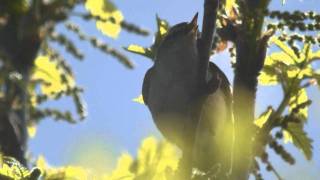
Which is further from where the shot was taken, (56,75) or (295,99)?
(295,99)

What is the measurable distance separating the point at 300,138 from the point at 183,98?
138cm

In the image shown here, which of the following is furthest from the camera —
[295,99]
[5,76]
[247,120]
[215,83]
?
[295,99]

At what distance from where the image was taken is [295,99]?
15.7 ft

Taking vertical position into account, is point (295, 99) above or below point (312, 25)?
below

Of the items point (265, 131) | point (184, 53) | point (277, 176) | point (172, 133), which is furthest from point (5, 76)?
point (277, 176)

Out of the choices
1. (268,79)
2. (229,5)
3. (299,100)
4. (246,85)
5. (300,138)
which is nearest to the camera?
(246,85)

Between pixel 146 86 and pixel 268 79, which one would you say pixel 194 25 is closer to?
pixel 146 86

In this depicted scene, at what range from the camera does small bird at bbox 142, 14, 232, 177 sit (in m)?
3.80

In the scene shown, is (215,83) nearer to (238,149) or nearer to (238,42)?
(238,149)

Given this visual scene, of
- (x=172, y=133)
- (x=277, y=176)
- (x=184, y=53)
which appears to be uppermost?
(x=184, y=53)

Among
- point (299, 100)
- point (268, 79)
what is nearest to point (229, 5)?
point (268, 79)

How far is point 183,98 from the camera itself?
3.82 meters

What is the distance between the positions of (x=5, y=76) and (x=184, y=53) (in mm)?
1554

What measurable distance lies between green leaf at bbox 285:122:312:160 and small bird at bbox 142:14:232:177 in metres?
0.54
